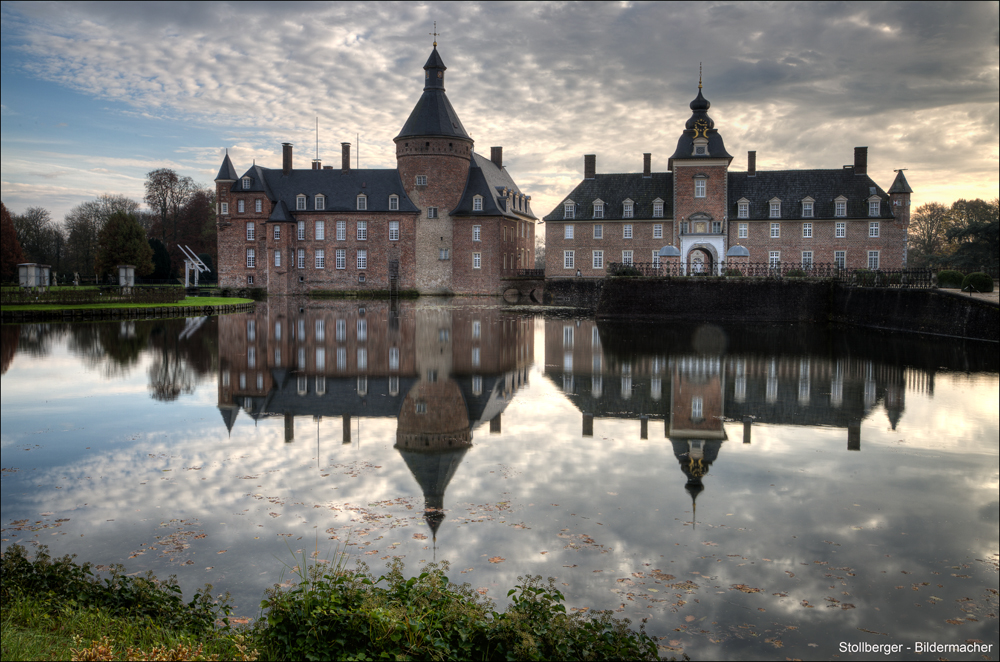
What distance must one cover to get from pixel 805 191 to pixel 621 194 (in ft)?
37.5

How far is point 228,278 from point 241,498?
52.8 m

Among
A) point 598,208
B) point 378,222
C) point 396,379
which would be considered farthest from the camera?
point 378,222

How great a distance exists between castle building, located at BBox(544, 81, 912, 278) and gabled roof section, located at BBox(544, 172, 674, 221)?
2.6 inches

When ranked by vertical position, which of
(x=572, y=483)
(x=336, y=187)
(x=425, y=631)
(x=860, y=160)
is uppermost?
(x=860, y=160)

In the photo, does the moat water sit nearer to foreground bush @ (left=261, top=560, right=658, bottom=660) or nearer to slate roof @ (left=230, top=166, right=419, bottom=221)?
foreground bush @ (left=261, top=560, right=658, bottom=660)

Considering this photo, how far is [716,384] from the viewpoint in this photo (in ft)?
45.3

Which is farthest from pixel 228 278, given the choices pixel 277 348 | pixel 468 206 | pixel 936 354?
pixel 936 354

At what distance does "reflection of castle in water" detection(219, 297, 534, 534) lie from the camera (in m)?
9.52

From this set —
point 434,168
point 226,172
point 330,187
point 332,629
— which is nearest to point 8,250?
point 226,172

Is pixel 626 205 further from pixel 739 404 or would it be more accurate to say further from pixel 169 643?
pixel 169 643

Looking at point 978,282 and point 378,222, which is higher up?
point 378,222

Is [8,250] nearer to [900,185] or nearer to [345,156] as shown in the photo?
[345,156]

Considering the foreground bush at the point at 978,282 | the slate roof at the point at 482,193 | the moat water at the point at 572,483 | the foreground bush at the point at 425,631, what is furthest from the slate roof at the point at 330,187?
the foreground bush at the point at 425,631

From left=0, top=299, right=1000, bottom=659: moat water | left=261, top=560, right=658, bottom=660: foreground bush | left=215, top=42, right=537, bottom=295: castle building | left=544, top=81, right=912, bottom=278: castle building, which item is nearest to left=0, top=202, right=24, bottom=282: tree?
left=215, top=42, right=537, bottom=295: castle building
